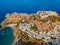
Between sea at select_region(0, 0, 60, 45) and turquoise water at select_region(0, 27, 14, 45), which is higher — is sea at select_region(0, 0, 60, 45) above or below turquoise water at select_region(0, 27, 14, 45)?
above

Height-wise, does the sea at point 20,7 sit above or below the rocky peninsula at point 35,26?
above

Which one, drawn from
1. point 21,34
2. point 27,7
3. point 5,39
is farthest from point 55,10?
point 5,39

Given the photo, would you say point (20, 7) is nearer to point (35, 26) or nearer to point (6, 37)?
point (35, 26)

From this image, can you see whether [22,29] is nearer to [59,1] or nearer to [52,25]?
[52,25]

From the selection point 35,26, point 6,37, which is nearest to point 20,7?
point 35,26

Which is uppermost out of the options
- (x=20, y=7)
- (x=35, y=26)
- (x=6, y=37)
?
(x=20, y=7)

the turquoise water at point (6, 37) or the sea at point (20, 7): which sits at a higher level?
the sea at point (20, 7)

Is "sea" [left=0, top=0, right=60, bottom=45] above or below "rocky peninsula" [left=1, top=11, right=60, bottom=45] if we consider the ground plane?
above

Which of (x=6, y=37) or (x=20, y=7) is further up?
(x=20, y=7)
